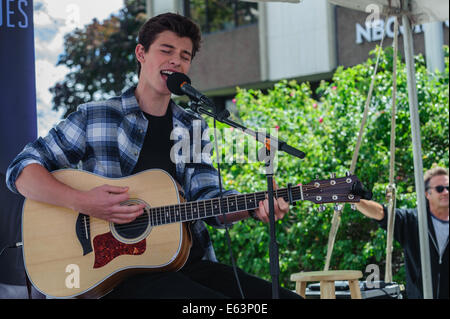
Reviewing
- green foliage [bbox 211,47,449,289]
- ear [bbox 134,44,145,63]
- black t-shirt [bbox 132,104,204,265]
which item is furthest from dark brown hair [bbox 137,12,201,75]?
green foliage [bbox 211,47,449,289]

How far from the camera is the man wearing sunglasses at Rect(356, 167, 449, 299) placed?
417cm

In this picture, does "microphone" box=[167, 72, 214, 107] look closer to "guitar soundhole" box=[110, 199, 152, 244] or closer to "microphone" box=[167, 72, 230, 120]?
"microphone" box=[167, 72, 230, 120]

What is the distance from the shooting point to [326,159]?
5332 millimetres

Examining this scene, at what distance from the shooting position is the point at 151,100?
309cm

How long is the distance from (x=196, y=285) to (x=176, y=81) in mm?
857

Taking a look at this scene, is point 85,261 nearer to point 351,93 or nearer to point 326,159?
point 326,159

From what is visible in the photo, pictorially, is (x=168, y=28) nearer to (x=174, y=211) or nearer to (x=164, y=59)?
(x=164, y=59)

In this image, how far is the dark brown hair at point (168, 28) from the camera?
306 cm

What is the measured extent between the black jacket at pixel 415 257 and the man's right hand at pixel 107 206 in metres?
2.07

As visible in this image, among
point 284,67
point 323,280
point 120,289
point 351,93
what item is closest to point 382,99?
point 351,93

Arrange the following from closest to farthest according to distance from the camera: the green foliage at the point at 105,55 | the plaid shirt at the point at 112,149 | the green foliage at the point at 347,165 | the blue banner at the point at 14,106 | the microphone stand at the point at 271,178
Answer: the microphone stand at the point at 271,178, the plaid shirt at the point at 112,149, the blue banner at the point at 14,106, the green foliage at the point at 347,165, the green foliage at the point at 105,55

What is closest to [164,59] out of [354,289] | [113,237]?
[113,237]

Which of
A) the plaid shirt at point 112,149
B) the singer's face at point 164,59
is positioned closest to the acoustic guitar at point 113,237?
the plaid shirt at point 112,149

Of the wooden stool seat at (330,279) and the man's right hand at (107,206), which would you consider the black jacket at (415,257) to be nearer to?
the wooden stool seat at (330,279)
